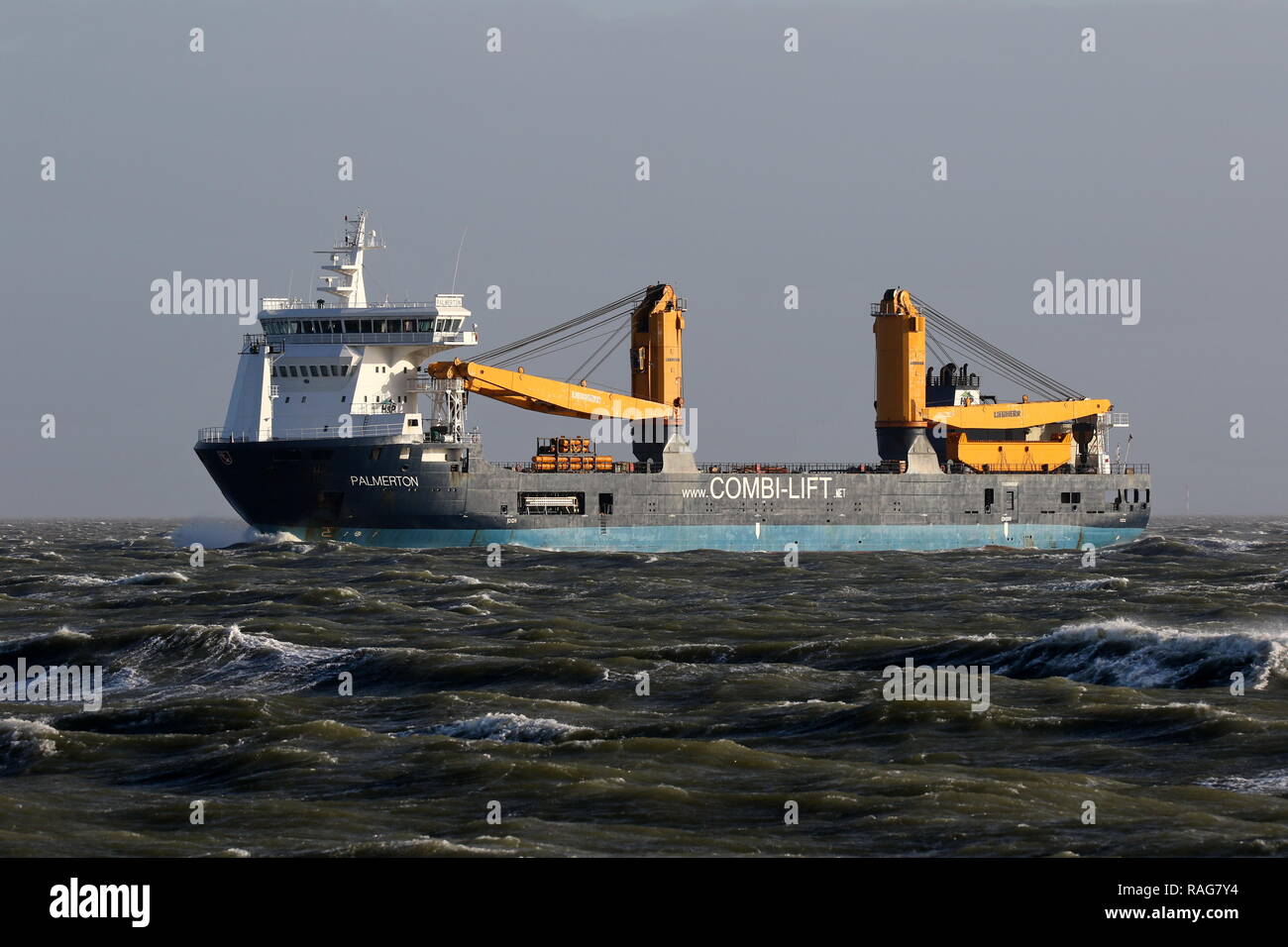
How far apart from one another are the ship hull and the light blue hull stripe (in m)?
0.06

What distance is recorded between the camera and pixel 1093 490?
90750 mm

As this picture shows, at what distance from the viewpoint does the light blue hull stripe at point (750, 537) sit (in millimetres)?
67250

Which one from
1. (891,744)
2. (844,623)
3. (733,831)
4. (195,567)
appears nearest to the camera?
(733,831)

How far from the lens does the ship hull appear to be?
6638cm

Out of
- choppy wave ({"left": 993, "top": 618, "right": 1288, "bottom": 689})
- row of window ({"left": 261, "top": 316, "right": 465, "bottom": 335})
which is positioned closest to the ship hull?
row of window ({"left": 261, "top": 316, "right": 465, "bottom": 335})

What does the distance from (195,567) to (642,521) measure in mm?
22830

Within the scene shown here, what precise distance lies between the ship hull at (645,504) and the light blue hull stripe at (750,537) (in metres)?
0.06

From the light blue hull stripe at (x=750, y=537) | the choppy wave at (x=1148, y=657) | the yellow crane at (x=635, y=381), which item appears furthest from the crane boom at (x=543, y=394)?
the choppy wave at (x=1148, y=657)

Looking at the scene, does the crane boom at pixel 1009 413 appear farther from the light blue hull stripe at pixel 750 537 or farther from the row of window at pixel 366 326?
the row of window at pixel 366 326

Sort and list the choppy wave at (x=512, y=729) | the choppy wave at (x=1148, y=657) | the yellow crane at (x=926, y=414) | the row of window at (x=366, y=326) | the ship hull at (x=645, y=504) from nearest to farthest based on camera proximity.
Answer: the choppy wave at (x=512, y=729)
the choppy wave at (x=1148, y=657)
the ship hull at (x=645, y=504)
the row of window at (x=366, y=326)
the yellow crane at (x=926, y=414)

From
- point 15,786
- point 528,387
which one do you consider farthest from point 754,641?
point 528,387

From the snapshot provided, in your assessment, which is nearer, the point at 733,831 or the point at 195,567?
the point at 733,831
